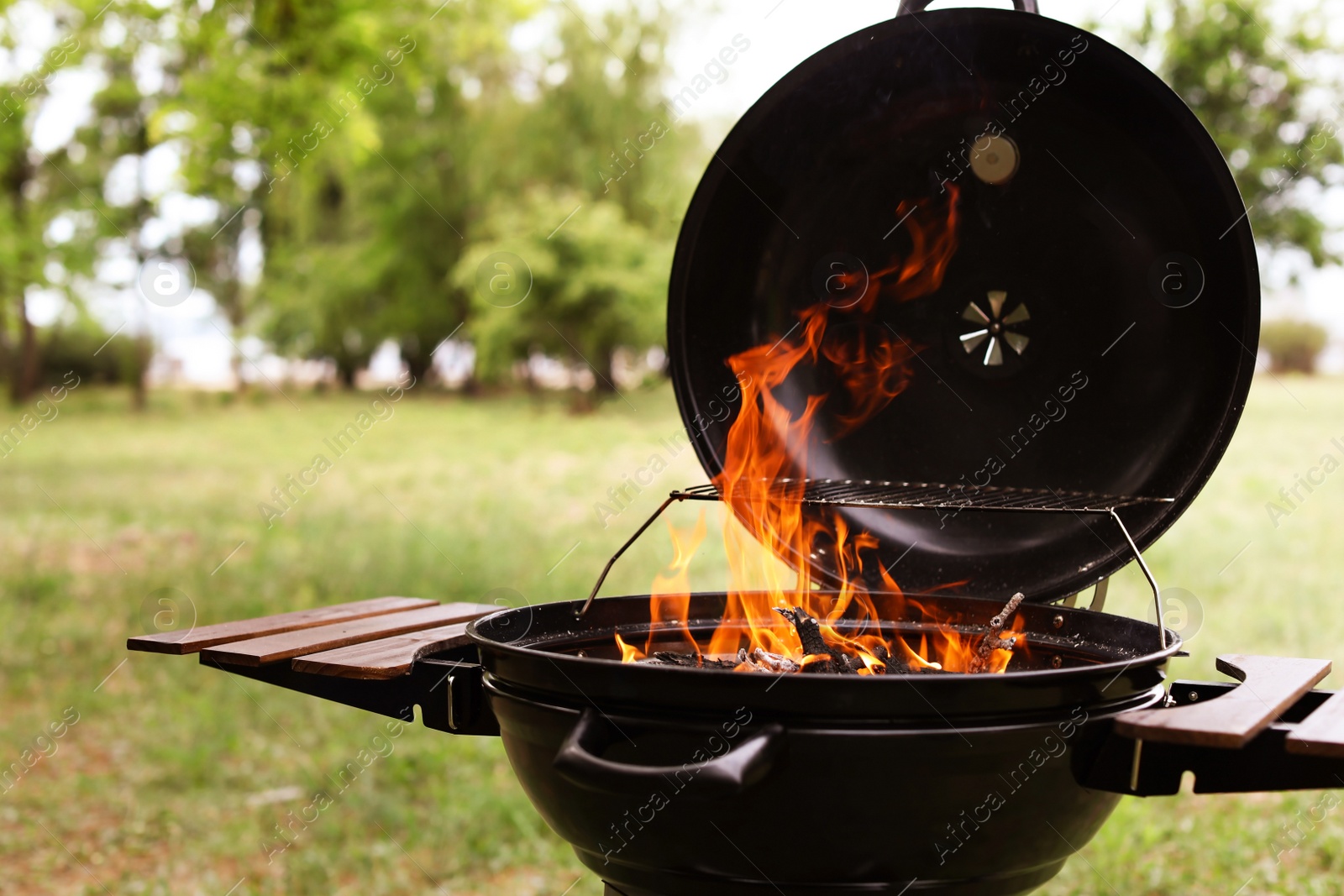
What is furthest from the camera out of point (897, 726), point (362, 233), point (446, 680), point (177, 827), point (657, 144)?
point (362, 233)

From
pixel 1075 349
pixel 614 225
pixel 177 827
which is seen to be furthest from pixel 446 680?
pixel 614 225

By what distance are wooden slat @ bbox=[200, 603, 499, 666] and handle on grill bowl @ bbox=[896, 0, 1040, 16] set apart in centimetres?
144

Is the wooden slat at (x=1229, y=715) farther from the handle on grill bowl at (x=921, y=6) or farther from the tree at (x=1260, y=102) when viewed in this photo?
the tree at (x=1260, y=102)

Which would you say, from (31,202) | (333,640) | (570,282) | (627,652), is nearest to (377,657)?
(333,640)

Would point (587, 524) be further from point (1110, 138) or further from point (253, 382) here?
point (253, 382)

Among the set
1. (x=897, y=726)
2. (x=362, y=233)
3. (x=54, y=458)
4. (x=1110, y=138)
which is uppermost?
(x=1110, y=138)

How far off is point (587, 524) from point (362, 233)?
15.1 m

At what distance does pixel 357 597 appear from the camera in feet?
21.7

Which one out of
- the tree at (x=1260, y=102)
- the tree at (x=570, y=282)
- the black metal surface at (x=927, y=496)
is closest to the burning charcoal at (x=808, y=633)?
the black metal surface at (x=927, y=496)

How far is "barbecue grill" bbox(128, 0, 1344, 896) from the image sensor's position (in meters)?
1.40

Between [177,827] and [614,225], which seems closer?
[177,827]

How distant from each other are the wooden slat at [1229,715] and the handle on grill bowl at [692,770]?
18.0 inches

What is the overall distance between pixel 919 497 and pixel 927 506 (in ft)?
0.79

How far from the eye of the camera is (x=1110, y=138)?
6.36 ft
